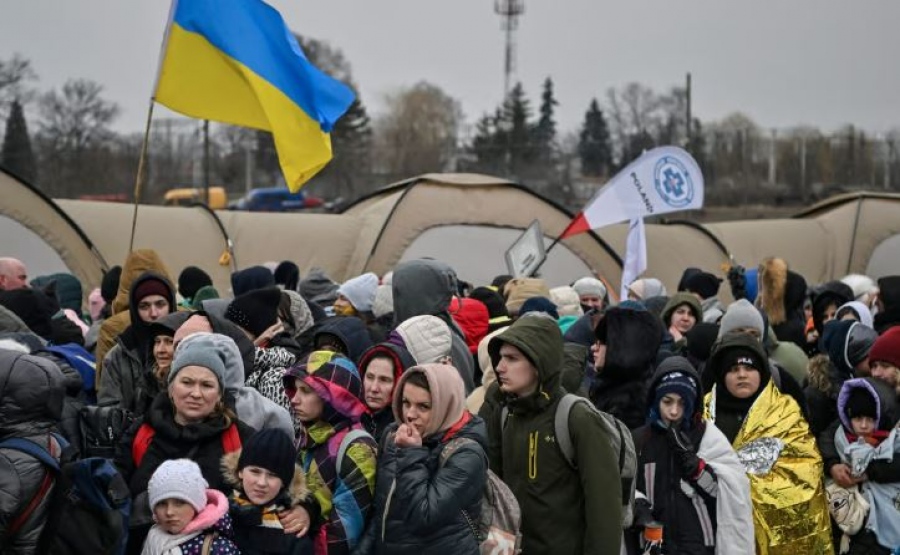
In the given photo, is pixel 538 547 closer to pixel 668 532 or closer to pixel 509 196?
pixel 668 532

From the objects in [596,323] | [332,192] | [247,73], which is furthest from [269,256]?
[332,192]

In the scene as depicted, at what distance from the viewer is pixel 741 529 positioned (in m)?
5.29

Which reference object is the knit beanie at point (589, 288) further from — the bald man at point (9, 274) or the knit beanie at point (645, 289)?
the bald man at point (9, 274)

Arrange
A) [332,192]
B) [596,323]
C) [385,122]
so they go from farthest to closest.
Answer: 1. [385,122]
2. [332,192]
3. [596,323]

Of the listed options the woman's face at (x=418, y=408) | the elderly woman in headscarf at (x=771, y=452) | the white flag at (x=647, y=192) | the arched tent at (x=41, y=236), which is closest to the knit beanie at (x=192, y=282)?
the white flag at (x=647, y=192)

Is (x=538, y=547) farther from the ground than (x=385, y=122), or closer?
closer

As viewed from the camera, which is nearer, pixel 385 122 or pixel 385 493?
pixel 385 493

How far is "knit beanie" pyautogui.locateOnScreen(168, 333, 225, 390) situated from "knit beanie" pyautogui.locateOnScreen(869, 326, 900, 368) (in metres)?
3.83

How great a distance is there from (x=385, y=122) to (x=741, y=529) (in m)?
79.4

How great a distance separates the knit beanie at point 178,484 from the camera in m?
4.18

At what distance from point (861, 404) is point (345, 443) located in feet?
10.2

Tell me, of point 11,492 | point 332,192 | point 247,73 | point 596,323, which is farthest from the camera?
point 332,192

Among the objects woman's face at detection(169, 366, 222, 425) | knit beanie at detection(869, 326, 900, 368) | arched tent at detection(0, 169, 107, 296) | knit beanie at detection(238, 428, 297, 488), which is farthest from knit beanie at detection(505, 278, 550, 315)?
arched tent at detection(0, 169, 107, 296)

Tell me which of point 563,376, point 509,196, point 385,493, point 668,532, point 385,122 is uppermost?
point 385,122
